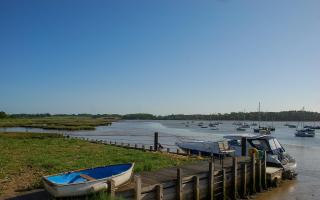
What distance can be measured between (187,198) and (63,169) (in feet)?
27.7

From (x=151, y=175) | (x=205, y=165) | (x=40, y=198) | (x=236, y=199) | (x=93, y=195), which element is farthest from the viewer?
(x=205, y=165)

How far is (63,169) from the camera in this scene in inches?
780

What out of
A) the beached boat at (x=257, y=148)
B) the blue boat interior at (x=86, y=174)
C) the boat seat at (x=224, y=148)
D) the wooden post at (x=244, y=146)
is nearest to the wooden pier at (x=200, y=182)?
the blue boat interior at (x=86, y=174)

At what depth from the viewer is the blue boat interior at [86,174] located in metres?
13.5

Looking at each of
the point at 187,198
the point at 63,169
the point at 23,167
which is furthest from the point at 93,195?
the point at 23,167

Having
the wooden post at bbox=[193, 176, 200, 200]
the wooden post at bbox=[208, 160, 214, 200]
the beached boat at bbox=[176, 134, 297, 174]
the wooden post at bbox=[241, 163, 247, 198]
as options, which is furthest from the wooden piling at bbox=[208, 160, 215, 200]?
the beached boat at bbox=[176, 134, 297, 174]

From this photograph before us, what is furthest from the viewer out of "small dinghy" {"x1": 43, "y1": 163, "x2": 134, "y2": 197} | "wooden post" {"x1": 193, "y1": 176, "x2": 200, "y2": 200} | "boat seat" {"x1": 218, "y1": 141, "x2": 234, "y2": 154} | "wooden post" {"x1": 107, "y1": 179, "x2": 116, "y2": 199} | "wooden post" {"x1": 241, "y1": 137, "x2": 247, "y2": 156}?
"boat seat" {"x1": 218, "y1": 141, "x2": 234, "y2": 154}

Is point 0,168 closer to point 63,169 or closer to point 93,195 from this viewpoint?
point 63,169

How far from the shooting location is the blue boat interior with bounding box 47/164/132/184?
1352 cm

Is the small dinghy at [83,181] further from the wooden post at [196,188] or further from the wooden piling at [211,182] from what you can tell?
the wooden piling at [211,182]

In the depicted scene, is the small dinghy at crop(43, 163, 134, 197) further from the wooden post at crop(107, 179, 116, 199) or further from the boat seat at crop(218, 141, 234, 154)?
the boat seat at crop(218, 141, 234, 154)

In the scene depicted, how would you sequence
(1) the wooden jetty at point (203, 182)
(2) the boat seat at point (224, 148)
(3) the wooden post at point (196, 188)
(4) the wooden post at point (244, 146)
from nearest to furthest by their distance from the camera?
(1) the wooden jetty at point (203, 182) → (3) the wooden post at point (196, 188) → (4) the wooden post at point (244, 146) → (2) the boat seat at point (224, 148)

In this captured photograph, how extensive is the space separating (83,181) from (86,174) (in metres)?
1.44

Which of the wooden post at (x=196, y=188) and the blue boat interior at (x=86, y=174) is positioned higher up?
the blue boat interior at (x=86, y=174)
